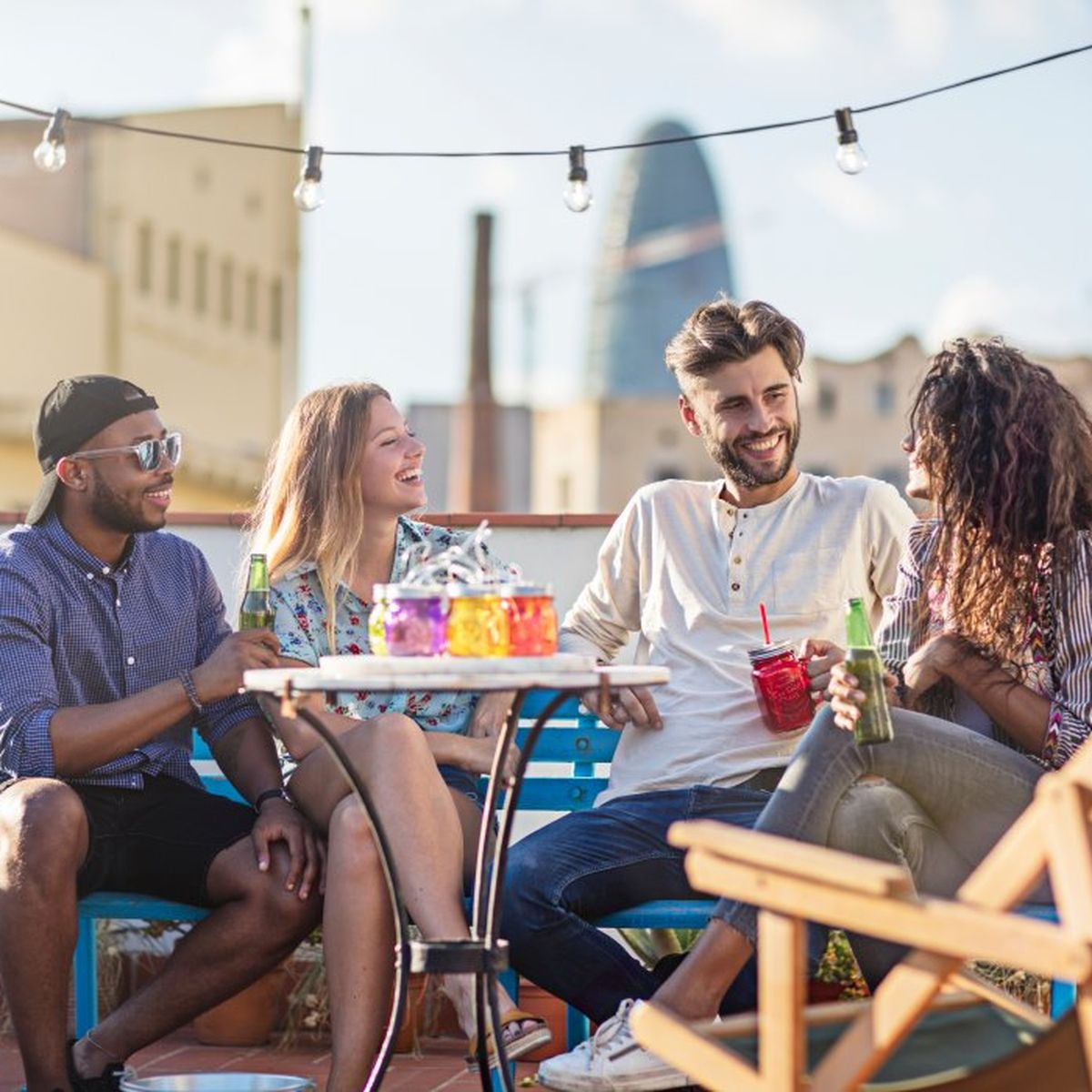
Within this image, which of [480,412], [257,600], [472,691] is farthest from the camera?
[480,412]

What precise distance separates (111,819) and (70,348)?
32561 mm

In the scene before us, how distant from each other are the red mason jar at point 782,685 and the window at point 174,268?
120 ft

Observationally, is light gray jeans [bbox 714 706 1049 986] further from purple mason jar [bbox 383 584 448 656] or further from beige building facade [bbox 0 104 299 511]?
beige building facade [bbox 0 104 299 511]

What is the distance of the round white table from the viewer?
4.09 meters

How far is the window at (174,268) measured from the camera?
133ft

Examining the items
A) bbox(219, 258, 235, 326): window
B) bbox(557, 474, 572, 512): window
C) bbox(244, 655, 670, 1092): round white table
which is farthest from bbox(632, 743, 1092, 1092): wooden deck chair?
bbox(557, 474, 572, 512): window

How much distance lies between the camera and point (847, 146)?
6230mm

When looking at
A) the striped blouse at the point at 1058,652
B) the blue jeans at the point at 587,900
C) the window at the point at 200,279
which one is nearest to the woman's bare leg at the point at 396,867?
the blue jeans at the point at 587,900

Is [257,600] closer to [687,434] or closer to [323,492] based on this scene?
[323,492]

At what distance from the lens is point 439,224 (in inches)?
2596

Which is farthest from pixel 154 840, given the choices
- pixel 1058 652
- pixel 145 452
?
pixel 1058 652

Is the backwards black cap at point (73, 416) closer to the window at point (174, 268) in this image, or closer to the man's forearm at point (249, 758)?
the man's forearm at point (249, 758)

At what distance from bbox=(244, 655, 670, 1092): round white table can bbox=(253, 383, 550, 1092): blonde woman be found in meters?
0.07

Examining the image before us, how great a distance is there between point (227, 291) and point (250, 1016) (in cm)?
3746
